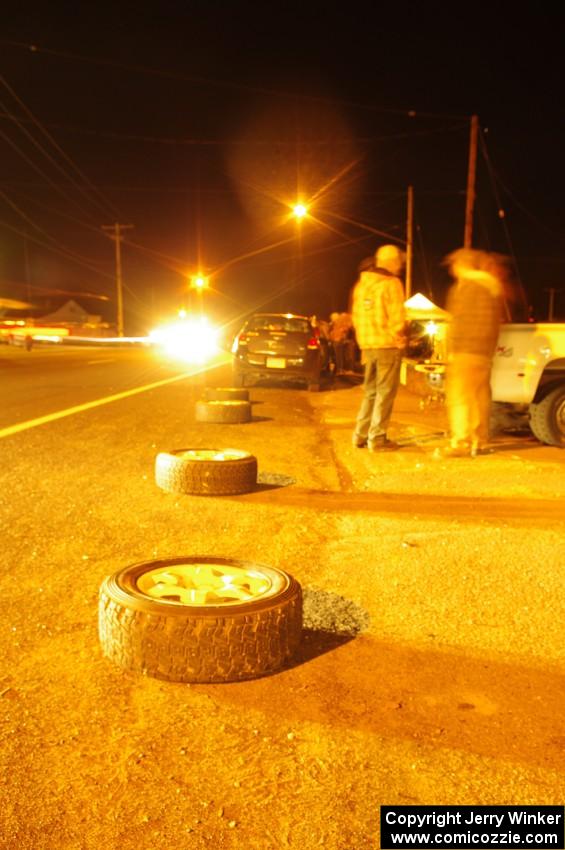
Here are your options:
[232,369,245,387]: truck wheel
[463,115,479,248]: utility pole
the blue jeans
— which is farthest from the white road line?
[463,115,479,248]: utility pole

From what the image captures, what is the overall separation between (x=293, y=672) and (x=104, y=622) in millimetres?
757

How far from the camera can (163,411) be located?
11789mm

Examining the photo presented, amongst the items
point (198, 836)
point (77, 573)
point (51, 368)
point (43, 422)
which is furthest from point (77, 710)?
point (51, 368)

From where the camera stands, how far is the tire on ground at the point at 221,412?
1053 centimetres

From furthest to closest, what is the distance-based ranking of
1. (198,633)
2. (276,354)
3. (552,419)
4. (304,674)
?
(276,354) → (552,419) → (304,674) → (198,633)

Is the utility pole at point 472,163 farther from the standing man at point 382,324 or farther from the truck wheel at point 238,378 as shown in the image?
the standing man at point 382,324

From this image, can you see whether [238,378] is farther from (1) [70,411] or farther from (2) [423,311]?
(2) [423,311]

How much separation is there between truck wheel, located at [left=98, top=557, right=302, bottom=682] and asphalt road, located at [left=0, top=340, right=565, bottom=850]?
8cm

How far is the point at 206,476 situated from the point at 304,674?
10.4ft

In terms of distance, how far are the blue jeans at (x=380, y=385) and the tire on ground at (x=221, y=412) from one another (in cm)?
244

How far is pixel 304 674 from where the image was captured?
3107mm

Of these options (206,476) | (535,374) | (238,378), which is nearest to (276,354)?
(238,378)

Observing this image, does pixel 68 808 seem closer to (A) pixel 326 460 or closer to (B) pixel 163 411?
(A) pixel 326 460

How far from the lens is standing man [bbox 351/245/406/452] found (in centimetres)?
823
